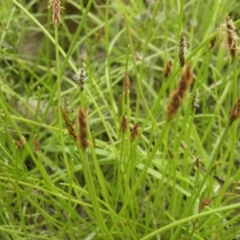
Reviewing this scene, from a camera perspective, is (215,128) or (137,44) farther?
(137,44)

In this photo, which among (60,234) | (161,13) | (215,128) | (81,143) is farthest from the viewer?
(161,13)

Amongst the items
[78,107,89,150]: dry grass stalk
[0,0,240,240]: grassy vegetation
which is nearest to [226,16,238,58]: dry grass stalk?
[0,0,240,240]: grassy vegetation

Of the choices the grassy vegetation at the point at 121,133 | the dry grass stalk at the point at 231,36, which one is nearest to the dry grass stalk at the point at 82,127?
the grassy vegetation at the point at 121,133

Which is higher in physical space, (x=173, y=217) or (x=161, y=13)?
(x=161, y=13)

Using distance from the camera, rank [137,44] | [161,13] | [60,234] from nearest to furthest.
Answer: [60,234], [137,44], [161,13]

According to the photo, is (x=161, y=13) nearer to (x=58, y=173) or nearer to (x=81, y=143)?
(x=58, y=173)

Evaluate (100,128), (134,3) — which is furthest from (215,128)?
(134,3)

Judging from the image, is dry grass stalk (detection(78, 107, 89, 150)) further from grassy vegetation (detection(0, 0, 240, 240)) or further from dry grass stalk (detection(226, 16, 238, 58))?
dry grass stalk (detection(226, 16, 238, 58))

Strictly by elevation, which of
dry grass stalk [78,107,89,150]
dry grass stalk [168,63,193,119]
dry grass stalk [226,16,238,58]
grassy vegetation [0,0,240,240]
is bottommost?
grassy vegetation [0,0,240,240]

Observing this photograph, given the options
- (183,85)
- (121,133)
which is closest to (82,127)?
(183,85)
